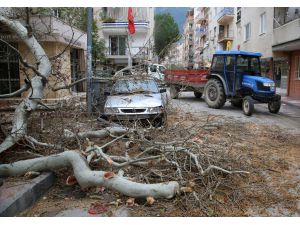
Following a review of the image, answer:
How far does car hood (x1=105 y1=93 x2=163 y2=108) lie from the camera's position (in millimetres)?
8031

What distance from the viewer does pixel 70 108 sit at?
6.49 m

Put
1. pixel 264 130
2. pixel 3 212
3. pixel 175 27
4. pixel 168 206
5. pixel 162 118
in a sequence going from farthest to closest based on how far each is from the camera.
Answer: pixel 175 27 → pixel 264 130 → pixel 162 118 → pixel 168 206 → pixel 3 212

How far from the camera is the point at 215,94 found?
505 inches

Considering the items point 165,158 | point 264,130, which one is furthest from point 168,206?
point 264,130

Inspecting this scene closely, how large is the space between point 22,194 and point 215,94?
9.96 meters

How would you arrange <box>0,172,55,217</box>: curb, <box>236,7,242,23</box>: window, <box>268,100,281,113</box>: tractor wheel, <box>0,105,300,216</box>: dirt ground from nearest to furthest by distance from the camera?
<box>0,172,55,217</box>: curb
<box>0,105,300,216</box>: dirt ground
<box>268,100,281,113</box>: tractor wheel
<box>236,7,242,23</box>: window

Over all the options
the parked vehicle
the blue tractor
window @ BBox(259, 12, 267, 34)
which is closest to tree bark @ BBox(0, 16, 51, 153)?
the parked vehicle

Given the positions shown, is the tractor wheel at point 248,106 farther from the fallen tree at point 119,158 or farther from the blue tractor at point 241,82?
the fallen tree at point 119,158

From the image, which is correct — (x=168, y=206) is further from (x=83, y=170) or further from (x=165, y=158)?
(x=83, y=170)

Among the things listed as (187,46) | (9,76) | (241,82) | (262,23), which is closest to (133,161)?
(241,82)

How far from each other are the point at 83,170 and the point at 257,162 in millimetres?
3152

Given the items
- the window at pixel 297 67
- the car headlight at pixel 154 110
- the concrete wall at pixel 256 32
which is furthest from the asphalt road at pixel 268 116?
the concrete wall at pixel 256 32

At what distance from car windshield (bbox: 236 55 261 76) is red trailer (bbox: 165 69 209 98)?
8.93 ft

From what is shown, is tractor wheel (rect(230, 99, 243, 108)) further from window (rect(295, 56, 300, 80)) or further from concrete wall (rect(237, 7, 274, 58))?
concrete wall (rect(237, 7, 274, 58))
